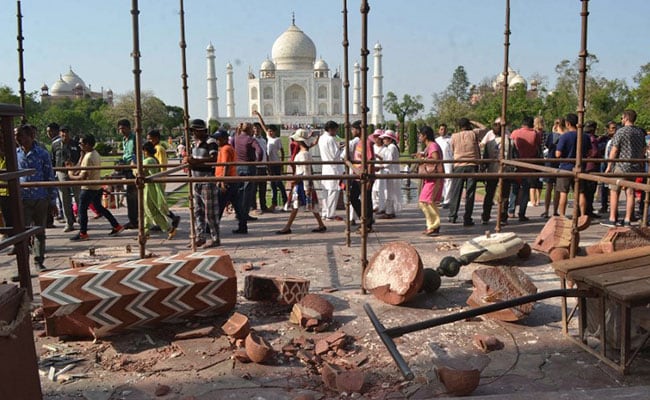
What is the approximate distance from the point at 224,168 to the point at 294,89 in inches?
3096

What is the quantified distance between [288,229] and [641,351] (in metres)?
4.95

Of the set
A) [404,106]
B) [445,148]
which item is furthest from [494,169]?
[404,106]

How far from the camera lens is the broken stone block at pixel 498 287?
452 centimetres

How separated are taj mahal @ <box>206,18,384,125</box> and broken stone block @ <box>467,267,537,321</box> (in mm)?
74795

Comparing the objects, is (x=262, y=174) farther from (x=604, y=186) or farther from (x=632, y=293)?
(x=632, y=293)

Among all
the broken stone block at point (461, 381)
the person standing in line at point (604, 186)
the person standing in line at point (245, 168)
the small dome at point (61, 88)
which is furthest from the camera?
the small dome at point (61, 88)

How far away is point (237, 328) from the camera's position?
13.2 feet

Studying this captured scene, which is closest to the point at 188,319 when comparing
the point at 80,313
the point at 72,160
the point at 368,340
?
the point at 80,313

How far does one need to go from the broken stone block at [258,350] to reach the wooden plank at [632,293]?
6.90ft

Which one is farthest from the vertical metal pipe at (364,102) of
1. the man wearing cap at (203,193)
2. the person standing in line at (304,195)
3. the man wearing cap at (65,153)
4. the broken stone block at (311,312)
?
the man wearing cap at (65,153)

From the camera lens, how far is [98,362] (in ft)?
12.7

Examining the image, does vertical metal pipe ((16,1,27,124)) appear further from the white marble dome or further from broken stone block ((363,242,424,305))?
the white marble dome

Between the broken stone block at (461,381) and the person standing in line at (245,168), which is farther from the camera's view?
the person standing in line at (245,168)

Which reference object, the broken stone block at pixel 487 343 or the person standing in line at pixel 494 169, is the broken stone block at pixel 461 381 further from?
the person standing in line at pixel 494 169
